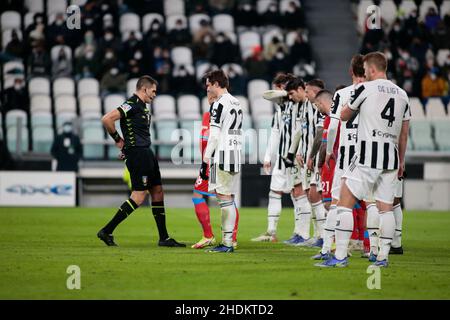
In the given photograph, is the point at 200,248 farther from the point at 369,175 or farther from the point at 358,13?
the point at 358,13

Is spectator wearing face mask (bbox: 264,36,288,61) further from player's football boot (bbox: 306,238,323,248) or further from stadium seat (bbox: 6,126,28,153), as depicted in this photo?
player's football boot (bbox: 306,238,323,248)

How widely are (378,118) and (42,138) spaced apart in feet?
46.8

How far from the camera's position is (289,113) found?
1342 cm

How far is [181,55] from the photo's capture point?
26.5 metres

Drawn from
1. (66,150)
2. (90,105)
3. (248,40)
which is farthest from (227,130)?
(248,40)

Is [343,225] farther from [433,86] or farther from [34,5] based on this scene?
[34,5]

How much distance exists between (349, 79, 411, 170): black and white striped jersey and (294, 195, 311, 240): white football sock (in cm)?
385

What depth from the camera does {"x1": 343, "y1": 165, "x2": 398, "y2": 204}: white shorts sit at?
383 inches

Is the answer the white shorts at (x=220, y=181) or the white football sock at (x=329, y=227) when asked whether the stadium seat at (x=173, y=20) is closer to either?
the white shorts at (x=220, y=181)

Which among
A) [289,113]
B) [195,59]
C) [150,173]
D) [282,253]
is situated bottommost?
[282,253]

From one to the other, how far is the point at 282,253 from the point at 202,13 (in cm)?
1735
